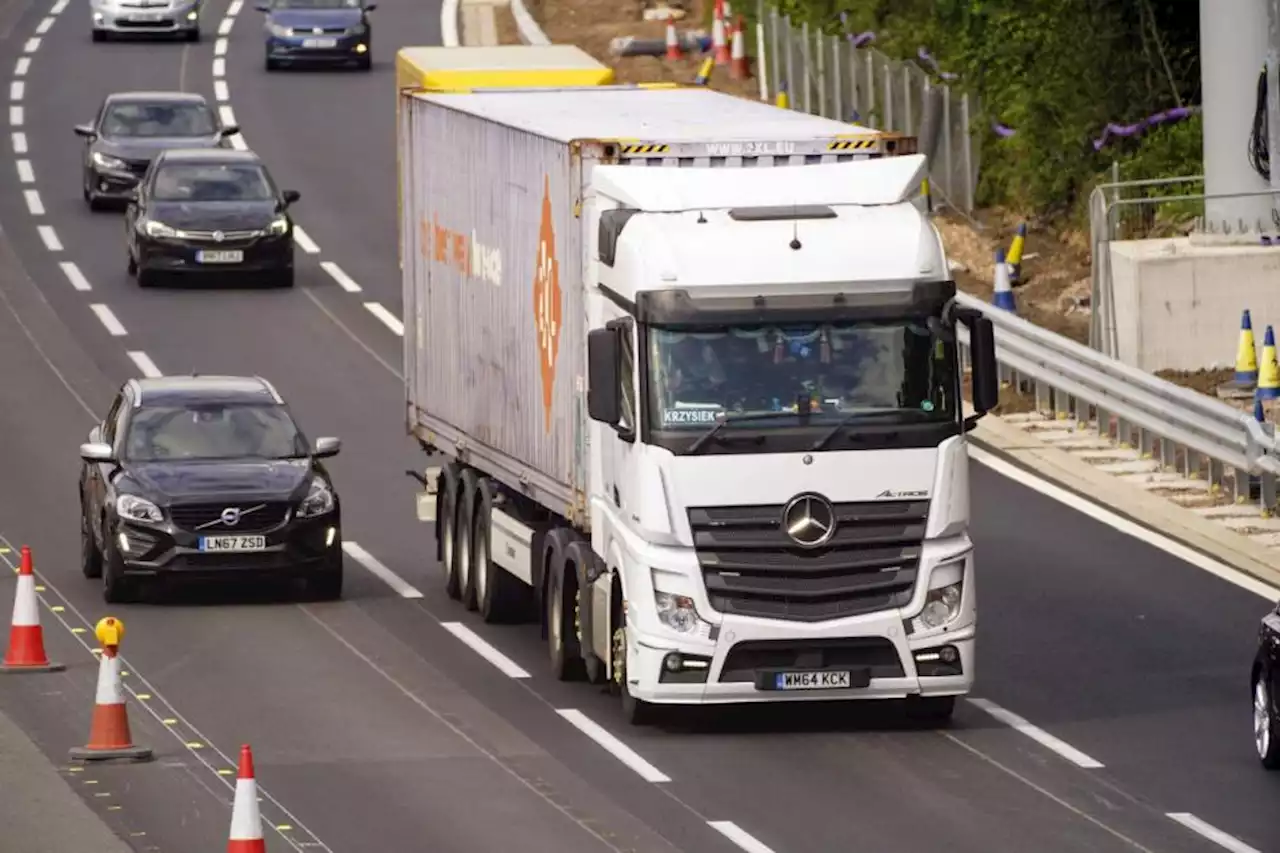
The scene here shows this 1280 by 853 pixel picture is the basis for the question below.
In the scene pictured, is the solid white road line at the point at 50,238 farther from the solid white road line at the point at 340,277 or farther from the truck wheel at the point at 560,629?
the truck wheel at the point at 560,629

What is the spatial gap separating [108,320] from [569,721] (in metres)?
20.7

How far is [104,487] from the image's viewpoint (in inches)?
989

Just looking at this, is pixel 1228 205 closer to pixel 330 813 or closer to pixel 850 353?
pixel 850 353

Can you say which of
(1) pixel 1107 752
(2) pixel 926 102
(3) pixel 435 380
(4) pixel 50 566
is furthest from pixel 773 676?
(2) pixel 926 102

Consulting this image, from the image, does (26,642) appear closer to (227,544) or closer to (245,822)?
(227,544)

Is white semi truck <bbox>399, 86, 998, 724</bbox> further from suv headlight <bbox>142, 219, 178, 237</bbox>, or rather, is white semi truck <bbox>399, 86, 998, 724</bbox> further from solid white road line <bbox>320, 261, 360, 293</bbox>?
solid white road line <bbox>320, 261, 360, 293</bbox>

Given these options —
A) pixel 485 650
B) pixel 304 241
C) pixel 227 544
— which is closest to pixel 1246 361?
pixel 485 650

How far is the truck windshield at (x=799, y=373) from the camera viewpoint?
766 inches

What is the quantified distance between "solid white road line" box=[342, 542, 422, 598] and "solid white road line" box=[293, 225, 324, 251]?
1817cm

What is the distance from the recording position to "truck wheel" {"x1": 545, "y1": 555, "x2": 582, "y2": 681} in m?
21.5

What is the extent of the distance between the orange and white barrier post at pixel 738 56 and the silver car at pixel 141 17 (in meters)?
16.4

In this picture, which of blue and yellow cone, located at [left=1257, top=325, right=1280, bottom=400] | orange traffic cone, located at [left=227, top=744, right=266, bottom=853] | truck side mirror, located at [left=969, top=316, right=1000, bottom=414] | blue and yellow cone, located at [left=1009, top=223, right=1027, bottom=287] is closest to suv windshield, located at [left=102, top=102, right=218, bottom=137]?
blue and yellow cone, located at [left=1009, top=223, right=1027, bottom=287]

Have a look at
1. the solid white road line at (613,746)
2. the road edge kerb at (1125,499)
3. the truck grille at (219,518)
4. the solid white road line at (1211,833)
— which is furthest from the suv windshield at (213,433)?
the solid white road line at (1211,833)

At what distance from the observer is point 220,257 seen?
138 feet
